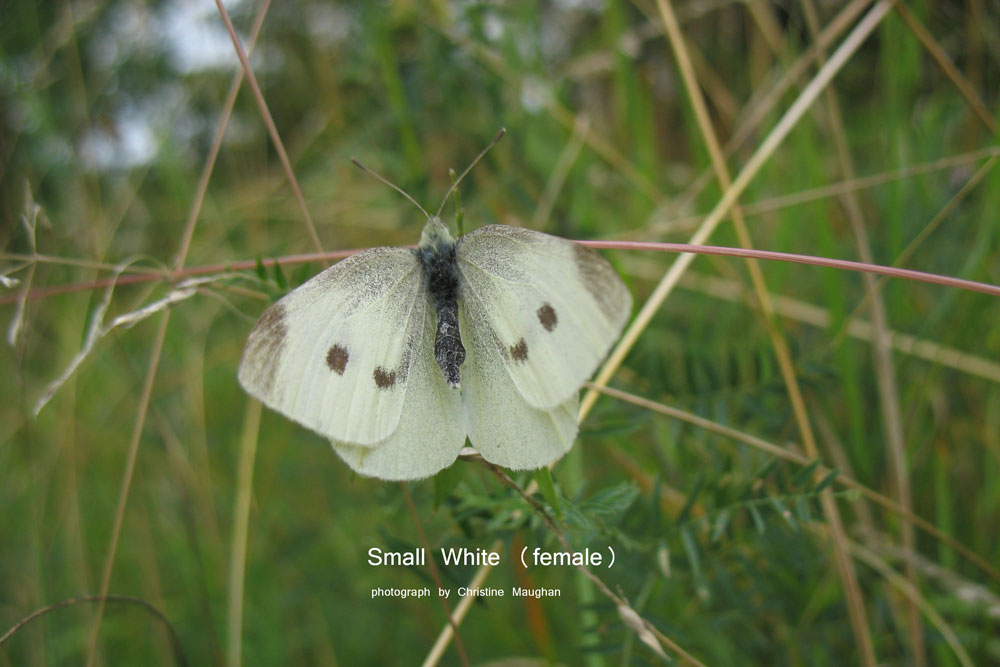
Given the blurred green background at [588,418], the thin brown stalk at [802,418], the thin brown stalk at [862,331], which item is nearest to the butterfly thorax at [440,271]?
the blurred green background at [588,418]

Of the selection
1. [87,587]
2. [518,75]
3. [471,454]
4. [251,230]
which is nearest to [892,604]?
[471,454]

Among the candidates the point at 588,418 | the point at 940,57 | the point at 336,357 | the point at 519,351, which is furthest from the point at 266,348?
the point at 940,57

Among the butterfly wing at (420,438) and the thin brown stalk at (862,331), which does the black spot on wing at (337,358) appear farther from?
the thin brown stalk at (862,331)

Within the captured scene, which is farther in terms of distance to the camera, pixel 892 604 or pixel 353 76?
pixel 353 76

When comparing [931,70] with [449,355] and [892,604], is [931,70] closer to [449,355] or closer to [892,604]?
[892,604]

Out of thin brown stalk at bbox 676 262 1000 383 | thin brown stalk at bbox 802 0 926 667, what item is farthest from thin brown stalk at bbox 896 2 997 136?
thin brown stalk at bbox 676 262 1000 383

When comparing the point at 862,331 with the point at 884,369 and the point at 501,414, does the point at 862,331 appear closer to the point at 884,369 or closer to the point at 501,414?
the point at 884,369
